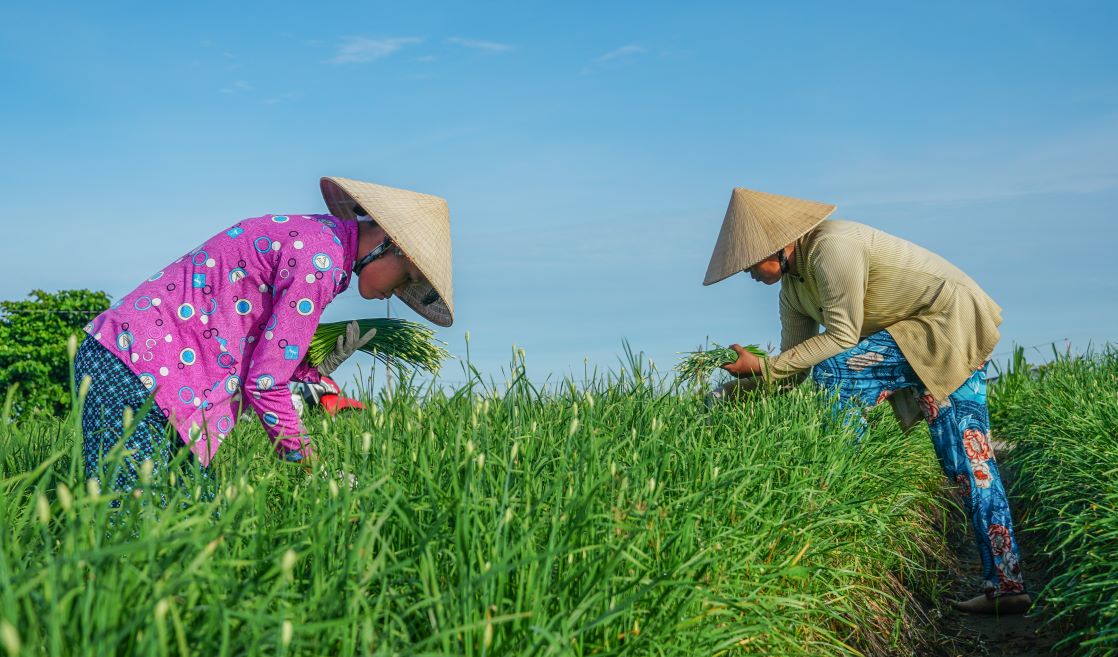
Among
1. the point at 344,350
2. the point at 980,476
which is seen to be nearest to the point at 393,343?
the point at 344,350

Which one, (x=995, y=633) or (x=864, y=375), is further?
(x=864, y=375)

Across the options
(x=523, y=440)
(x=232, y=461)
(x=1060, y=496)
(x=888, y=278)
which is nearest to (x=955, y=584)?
(x=1060, y=496)

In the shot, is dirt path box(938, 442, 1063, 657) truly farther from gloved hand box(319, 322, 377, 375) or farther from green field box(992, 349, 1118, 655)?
gloved hand box(319, 322, 377, 375)

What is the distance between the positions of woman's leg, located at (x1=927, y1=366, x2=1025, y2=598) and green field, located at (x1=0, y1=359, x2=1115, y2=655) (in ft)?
1.18

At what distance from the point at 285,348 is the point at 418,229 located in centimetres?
68

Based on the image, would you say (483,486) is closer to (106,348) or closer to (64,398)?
(106,348)

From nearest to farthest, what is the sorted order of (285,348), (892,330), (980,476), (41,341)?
1. (285,348)
2. (980,476)
3. (892,330)
4. (41,341)

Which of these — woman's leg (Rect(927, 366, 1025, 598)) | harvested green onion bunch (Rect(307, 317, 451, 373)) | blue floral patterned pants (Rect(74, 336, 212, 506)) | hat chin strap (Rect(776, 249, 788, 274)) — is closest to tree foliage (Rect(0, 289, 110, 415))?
harvested green onion bunch (Rect(307, 317, 451, 373))

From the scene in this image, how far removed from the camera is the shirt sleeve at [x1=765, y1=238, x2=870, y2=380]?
4.12 metres

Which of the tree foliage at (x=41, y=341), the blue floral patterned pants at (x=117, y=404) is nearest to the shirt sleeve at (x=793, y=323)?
the blue floral patterned pants at (x=117, y=404)

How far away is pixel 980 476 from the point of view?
13.9ft

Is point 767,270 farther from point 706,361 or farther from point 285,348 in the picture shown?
point 285,348

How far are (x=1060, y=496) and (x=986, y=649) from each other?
122 centimetres

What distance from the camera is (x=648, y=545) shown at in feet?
8.27
